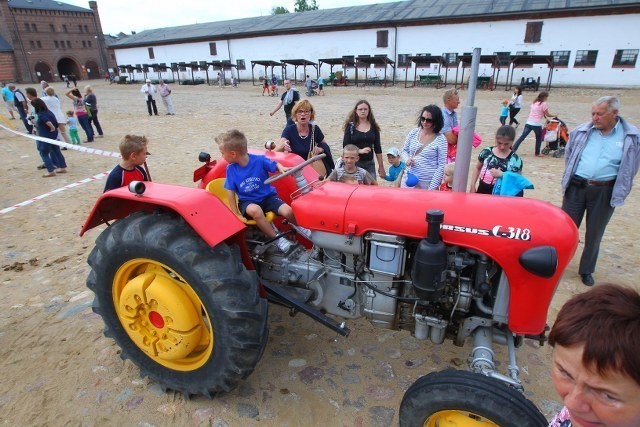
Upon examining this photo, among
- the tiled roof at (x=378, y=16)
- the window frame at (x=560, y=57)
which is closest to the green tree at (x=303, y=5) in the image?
the tiled roof at (x=378, y=16)

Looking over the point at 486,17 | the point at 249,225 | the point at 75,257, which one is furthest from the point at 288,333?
the point at 486,17

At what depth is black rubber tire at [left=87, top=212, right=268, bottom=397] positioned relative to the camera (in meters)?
1.92

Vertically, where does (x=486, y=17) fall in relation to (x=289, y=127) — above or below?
above

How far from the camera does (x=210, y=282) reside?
191 centimetres

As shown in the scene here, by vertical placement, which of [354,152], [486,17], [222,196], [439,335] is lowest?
[439,335]

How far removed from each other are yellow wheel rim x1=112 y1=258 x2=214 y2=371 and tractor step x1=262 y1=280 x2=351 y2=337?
1.32ft

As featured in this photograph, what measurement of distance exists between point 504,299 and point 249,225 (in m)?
1.62

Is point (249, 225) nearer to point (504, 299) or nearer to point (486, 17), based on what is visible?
point (504, 299)

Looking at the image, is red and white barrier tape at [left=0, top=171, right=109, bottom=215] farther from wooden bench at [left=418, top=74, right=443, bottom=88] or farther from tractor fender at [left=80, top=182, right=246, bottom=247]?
wooden bench at [left=418, top=74, right=443, bottom=88]

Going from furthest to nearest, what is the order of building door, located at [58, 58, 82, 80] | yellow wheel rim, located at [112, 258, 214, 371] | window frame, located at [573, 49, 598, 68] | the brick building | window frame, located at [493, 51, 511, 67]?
building door, located at [58, 58, 82, 80]
the brick building
window frame, located at [573, 49, 598, 68]
window frame, located at [493, 51, 511, 67]
yellow wheel rim, located at [112, 258, 214, 371]

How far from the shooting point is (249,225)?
2.62 meters

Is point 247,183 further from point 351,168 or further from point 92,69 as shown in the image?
point 92,69

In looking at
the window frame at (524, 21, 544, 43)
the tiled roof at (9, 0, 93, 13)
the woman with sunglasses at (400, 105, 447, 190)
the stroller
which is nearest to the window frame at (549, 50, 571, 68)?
the window frame at (524, 21, 544, 43)

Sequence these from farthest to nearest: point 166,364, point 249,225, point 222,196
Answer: point 222,196, point 249,225, point 166,364
